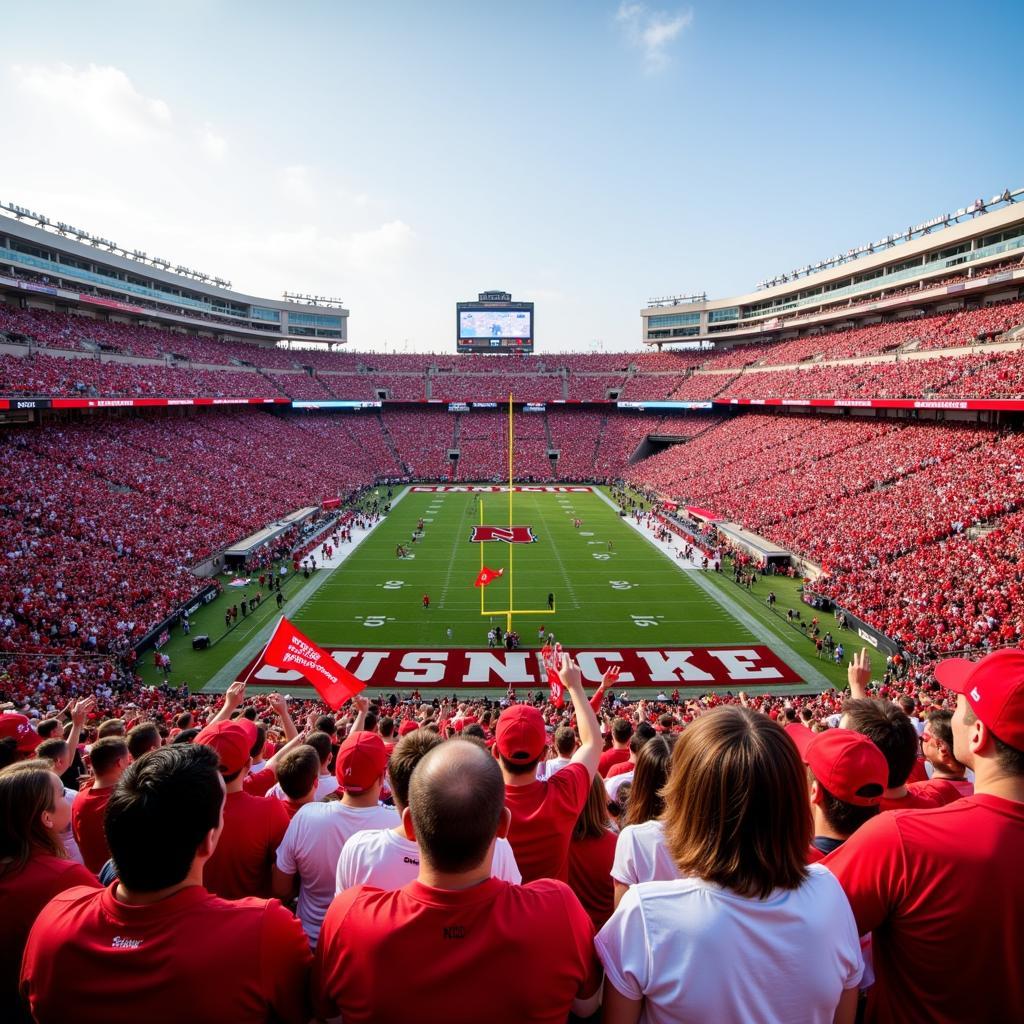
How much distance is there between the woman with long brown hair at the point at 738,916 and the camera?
1.82 m

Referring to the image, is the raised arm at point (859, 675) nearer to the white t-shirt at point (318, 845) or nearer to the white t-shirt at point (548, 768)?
the white t-shirt at point (548, 768)

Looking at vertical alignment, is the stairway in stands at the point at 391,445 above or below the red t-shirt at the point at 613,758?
above

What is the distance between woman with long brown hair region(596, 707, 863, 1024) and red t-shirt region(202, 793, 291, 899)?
253 centimetres

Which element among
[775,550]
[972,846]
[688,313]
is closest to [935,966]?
[972,846]

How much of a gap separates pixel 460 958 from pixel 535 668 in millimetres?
18850

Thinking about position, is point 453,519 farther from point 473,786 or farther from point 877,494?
point 473,786

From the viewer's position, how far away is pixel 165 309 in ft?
188

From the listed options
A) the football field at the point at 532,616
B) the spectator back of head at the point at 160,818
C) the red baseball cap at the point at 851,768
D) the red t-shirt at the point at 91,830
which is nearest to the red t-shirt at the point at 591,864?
the red baseball cap at the point at 851,768

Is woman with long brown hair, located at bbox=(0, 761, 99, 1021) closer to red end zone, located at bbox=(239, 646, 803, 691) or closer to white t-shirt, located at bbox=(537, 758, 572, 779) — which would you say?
white t-shirt, located at bbox=(537, 758, 572, 779)

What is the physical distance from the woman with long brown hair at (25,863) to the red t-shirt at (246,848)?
890mm

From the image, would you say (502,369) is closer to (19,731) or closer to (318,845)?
(19,731)

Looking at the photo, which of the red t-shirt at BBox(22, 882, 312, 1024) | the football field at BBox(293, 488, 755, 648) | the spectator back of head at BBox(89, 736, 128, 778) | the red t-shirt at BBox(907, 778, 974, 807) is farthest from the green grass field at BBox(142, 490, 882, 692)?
the red t-shirt at BBox(22, 882, 312, 1024)

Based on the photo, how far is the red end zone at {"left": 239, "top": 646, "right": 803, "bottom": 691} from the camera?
62.5 ft

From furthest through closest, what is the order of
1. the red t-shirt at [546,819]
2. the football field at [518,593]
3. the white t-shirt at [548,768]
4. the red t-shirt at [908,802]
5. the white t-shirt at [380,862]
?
the football field at [518,593]
the white t-shirt at [548,768]
the red t-shirt at [908,802]
the red t-shirt at [546,819]
the white t-shirt at [380,862]
